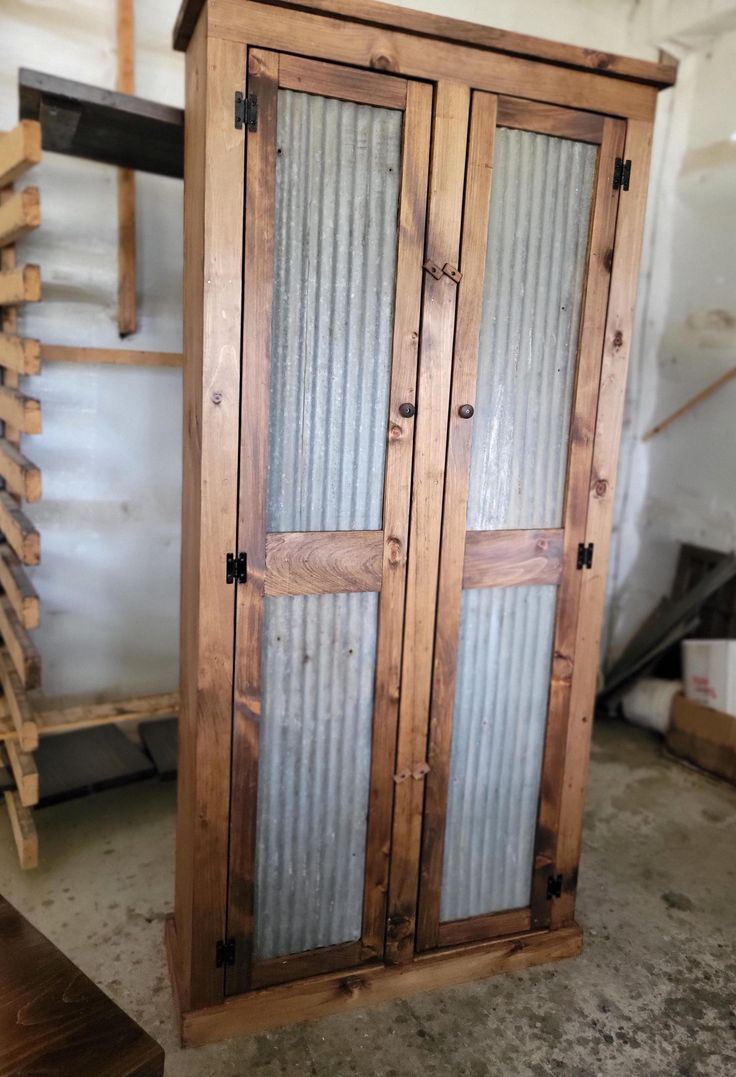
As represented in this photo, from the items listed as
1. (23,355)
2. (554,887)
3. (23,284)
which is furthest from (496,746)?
(23,284)

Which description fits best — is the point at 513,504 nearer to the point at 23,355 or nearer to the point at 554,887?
the point at 554,887

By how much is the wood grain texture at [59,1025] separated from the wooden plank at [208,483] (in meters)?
0.65

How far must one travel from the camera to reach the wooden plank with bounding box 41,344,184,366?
2891 mm

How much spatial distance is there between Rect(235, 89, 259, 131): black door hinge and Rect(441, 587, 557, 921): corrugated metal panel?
111cm

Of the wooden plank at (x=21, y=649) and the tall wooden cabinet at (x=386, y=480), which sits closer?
the tall wooden cabinet at (x=386, y=480)

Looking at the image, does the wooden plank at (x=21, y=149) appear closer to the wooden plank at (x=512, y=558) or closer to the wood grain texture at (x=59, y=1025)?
the wooden plank at (x=512, y=558)

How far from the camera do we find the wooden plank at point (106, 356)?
289 cm

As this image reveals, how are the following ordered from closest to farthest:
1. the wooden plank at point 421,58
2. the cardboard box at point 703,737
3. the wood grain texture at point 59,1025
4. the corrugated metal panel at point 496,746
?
the wood grain texture at point 59,1025, the wooden plank at point 421,58, the corrugated metal panel at point 496,746, the cardboard box at point 703,737

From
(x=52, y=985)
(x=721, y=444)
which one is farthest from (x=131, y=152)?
(x=721, y=444)

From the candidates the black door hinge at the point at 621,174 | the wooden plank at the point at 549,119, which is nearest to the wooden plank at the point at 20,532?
the wooden plank at the point at 549,119

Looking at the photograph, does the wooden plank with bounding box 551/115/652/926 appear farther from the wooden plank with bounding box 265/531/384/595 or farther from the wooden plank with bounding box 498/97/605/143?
the wooden plank with bounding box 265/531/384/595

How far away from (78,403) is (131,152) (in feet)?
2.85

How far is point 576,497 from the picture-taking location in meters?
2.04

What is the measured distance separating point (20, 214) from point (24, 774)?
1525 millimetres
